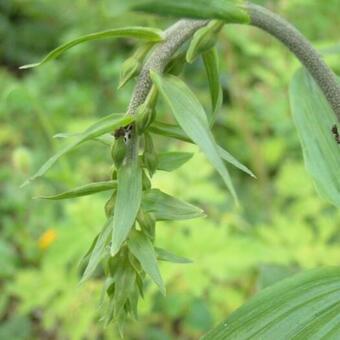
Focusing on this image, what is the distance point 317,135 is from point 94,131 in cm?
53

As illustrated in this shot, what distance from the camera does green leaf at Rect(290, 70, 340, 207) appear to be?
3.74 ft

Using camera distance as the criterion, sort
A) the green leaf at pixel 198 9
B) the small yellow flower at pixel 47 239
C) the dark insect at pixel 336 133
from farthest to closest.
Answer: the small yellow flower at pixel 47 239, the dark insect at pixel 336 133, the green leaf at pixel 198 9

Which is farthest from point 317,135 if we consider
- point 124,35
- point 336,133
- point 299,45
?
point 124,35

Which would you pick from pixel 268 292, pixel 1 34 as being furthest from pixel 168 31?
Result: pixel 1 34

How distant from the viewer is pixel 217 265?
2.15 metres

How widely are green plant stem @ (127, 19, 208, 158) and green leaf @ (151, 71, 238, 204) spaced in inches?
0.9

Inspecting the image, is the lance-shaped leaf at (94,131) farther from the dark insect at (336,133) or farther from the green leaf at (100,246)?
the dark insect at (336,133)

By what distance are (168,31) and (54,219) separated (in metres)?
2.03

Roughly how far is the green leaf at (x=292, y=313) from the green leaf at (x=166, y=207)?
23 cm

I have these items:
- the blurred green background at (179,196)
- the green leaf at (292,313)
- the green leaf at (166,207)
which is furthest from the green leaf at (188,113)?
the blurred green background at (179,196)

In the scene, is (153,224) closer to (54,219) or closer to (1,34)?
(54,219)

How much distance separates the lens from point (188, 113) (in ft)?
2.74

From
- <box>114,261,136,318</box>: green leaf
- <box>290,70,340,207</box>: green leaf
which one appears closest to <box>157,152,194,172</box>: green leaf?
<box>114,261,136,318</box>: green leaf

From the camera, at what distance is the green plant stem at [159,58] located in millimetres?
856
